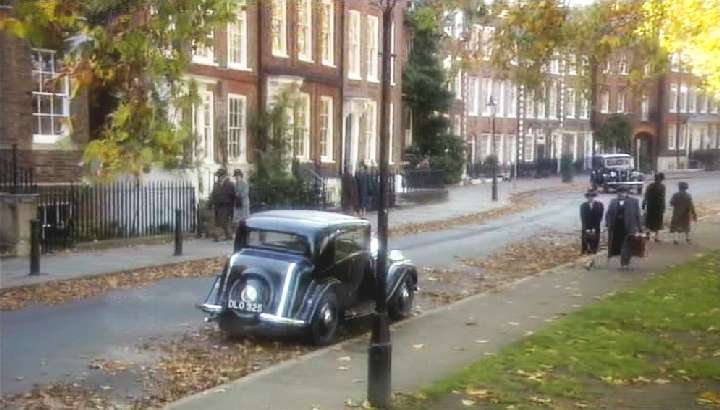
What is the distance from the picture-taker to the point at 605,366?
1077cm

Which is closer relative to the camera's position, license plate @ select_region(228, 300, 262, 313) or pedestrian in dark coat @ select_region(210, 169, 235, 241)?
license plate @ select_region(228, 300, 262, 313)

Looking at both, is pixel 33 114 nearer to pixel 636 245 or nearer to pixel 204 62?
pixel 204 62

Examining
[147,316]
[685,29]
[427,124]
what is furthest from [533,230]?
[427,124]

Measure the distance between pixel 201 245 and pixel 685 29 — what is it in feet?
40.6

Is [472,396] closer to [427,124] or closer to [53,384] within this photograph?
[53,384]

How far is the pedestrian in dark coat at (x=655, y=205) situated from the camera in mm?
25672

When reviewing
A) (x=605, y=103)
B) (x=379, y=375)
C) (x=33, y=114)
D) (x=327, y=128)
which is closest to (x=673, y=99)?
(x=605, y=103)

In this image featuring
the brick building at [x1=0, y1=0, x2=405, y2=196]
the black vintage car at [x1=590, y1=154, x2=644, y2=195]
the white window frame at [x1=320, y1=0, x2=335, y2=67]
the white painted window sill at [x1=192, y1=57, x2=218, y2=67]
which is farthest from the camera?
the black vintage car at [x1=590, y1=154, x2=644, y2=195]

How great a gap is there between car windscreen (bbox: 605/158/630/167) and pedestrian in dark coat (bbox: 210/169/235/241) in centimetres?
3384

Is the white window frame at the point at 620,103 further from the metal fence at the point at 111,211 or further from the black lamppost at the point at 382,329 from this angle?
the black lamppost at the point at 382,329

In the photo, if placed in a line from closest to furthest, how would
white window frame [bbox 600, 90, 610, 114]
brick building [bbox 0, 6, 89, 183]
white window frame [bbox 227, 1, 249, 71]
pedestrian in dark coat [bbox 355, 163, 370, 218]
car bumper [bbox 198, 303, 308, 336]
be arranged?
car bumper [bbox 198, 303, 308, 336], brick building [bbox 0, 6, 89, 183], white window frame [bbox 227, 1, 249, 71], pedestrian in dark coat [bbox 355, 163, 370, 218], white window frame [bbox 600, 90, 610, 114]

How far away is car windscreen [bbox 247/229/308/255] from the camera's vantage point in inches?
503

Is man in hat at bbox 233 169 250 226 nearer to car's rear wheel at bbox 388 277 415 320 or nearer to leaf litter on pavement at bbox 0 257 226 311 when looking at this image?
leaf litter on pavement at bbox 0 257 226 311

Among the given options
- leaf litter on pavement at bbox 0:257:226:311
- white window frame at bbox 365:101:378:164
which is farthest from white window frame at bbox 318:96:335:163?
leaf litter on pavement at bbox 0:257:226:311
